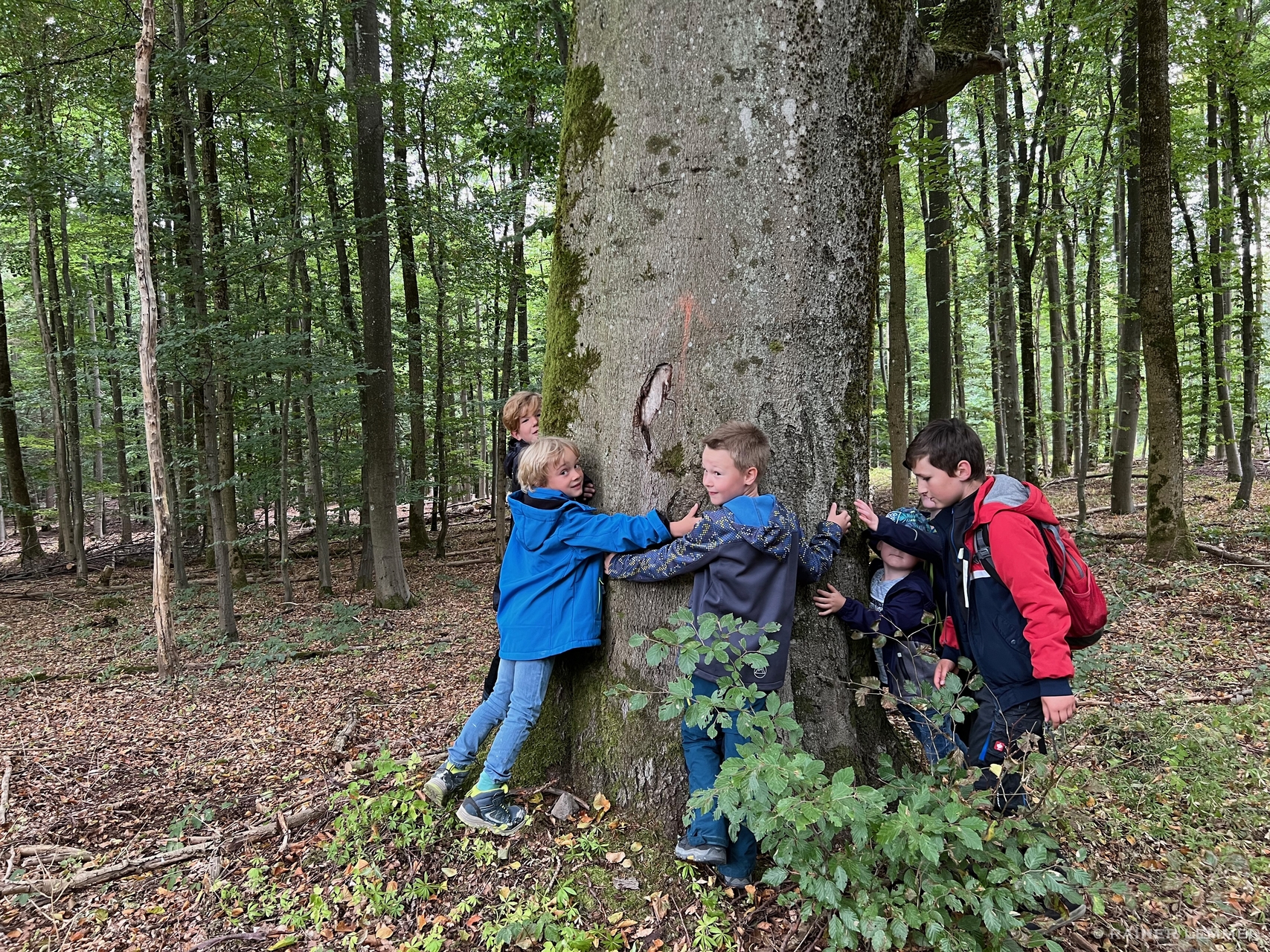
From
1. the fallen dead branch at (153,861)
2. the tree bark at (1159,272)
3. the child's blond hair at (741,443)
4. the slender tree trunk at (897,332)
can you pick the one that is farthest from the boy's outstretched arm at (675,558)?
the slender tree trunk at (897,332)

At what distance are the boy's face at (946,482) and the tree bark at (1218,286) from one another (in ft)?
31.2

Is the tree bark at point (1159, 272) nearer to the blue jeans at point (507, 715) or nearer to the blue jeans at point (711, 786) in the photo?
the blue jeans at point (711, 786)

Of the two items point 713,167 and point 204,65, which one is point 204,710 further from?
point 204,65

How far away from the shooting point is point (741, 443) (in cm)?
235

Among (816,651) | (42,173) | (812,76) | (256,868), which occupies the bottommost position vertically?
(256,868)

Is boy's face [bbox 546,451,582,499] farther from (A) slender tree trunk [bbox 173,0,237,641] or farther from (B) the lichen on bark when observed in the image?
(A) slender tree trunk [bbox 173,0,237,641]

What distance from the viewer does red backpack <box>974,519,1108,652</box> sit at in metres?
2.30

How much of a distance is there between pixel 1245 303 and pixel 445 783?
1244cm

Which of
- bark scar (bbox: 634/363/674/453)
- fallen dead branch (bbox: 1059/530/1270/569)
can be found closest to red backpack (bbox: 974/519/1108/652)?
bark scar (bbox: 634/363/674/453)

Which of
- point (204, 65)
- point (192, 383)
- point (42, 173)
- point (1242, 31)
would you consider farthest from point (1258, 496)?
point (42, 173)

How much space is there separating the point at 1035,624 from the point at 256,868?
305cm

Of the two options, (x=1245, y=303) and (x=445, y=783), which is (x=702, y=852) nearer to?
(x=445, y=783)

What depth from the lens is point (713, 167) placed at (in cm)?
243

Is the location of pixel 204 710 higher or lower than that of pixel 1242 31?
lower
